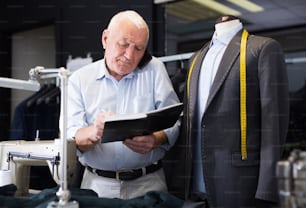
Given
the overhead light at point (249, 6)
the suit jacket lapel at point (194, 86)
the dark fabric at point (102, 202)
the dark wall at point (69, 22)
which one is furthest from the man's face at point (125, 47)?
the dark wall at point (69, 22)

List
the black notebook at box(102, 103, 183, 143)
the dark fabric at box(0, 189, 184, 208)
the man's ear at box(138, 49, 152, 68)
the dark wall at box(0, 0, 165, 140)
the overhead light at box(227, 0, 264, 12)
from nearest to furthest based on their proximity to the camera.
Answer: the dark fabric at box(0, 189, 184, 208) < the black notebook at box(102, 103, 183, 143) < the man's ear at box(138, 49, 152, 68) < the overhead light at box(227, 0, 264, 12) < the dark wall at box(0, 0, 165, 140)

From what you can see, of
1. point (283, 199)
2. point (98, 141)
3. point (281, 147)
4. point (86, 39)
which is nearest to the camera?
point (283, 199)

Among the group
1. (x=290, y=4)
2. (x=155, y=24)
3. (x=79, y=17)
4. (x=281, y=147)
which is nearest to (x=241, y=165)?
(x=281, y=147)

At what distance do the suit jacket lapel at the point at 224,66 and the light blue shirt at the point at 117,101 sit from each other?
202mm

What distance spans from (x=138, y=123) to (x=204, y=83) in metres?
0.36

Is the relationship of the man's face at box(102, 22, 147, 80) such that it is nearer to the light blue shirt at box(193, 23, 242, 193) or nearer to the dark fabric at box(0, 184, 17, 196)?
the light blue shirt at box(193, 23, 242, 193)

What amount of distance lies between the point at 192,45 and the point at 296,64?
684mm

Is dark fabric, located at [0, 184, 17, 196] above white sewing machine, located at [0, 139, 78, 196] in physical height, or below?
below

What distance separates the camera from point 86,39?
10.3 ft

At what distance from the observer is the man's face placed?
1434 millimetres

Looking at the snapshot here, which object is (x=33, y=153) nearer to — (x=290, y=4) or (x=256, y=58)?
(x=256, y=58)

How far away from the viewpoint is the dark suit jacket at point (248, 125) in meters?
1.28

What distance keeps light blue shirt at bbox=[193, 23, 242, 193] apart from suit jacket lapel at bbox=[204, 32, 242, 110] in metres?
0.05

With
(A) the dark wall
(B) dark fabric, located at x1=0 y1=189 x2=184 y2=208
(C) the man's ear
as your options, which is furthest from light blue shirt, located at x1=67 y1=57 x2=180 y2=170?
(A) the dark wall
